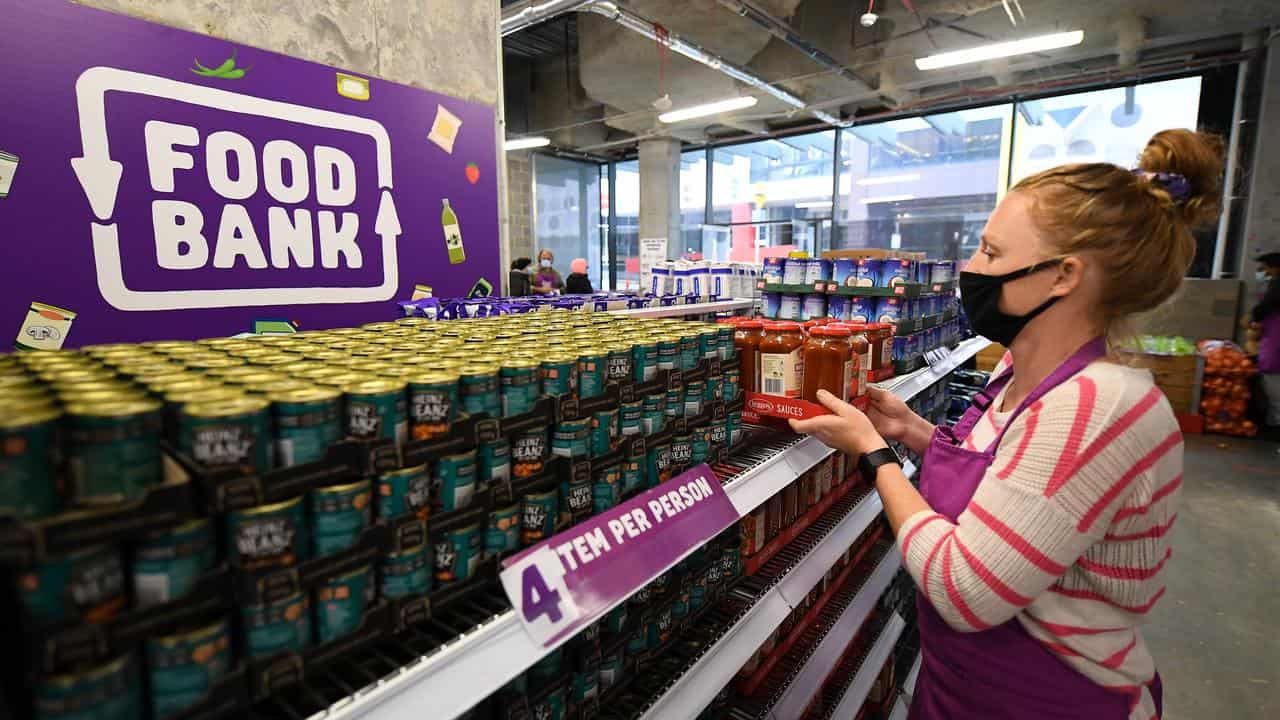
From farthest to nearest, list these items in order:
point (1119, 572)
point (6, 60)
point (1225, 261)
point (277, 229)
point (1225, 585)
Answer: point (1225, 261) → point (1225, 585) → point (277, 229) → point (6, 60) → point (1119, 572)

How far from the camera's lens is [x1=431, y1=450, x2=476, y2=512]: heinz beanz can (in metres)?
0.95

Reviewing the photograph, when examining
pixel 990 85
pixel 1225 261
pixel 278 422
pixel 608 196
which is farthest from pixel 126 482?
pixel 608 196

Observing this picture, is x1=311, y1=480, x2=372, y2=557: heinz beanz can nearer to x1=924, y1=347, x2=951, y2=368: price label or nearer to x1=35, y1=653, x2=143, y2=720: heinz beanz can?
x1=35, y1=653, x2=143, y2=720: heinz beanz can

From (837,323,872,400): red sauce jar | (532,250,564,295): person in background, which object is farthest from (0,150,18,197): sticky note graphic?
(532,250,564,295): person in background

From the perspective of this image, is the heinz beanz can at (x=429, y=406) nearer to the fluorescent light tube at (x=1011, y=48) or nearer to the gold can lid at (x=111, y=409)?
the gold can lid at (x=111, y=409)

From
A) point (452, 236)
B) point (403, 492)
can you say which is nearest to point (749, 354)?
point (403, 492)

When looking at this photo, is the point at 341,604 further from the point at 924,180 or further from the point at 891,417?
the point at 924,180

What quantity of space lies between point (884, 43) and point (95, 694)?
948 cm

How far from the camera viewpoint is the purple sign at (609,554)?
3.14ft

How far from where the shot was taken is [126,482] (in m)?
0.65

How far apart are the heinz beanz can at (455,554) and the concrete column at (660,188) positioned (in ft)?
39.4

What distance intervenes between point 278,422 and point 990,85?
1154 cm

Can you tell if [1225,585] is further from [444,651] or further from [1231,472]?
[444,651]

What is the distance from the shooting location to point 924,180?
454 inches
